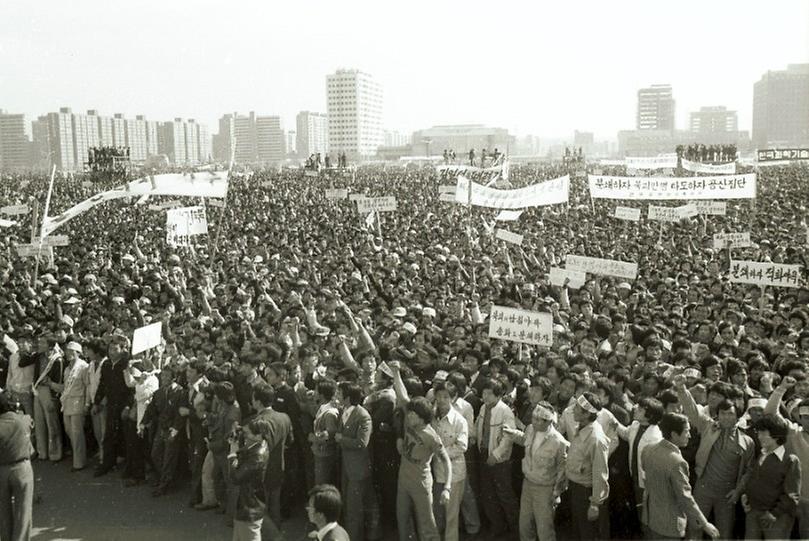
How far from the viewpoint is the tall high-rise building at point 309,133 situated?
16562 centimetres

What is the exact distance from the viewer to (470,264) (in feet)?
49.1

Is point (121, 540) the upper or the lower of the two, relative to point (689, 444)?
lower

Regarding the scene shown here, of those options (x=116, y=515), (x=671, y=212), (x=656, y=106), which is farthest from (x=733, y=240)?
(x=656, y=106)

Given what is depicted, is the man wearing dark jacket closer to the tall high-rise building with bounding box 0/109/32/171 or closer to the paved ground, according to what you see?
the paved ground

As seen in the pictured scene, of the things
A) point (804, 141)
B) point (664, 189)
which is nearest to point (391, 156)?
point (804, 141)

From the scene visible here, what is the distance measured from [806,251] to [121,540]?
44.7 ft

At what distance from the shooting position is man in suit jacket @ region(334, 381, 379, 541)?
20.1 ft

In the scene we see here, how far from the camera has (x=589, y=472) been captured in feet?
18.6

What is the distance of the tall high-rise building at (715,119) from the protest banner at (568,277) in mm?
175354

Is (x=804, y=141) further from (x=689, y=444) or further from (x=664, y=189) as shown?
(x=689, y=444)

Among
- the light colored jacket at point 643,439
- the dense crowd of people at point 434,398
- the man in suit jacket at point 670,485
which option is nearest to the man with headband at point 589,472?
the dense crowd of people at point 434,398

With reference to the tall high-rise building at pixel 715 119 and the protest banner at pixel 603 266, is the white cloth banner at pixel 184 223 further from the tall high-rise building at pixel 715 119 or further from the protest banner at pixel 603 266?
the tall high-rise building at pixel 715 119

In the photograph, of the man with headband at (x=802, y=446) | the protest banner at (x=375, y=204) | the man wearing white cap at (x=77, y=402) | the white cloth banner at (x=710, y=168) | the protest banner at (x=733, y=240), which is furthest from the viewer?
the white cloth banner at (x=710, y=168)

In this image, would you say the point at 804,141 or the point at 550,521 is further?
the point at 804,141
